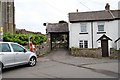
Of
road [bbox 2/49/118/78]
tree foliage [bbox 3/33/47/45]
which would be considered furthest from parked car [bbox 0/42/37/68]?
tree foliage [bbox 3/33/47/45]

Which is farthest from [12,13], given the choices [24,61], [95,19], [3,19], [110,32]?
[24,61]

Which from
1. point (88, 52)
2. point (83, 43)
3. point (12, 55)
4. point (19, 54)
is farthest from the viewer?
point (83, 43)

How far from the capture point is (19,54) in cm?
1347

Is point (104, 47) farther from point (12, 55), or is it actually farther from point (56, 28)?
point (12, 55)

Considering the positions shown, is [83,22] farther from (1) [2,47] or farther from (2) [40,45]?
(1) [2,47]

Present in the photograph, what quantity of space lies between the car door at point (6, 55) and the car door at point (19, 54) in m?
0.39

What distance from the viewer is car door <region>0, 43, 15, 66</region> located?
478 inches

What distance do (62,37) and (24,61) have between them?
37827mm

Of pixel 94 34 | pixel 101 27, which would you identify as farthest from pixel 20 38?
pixel 101 27

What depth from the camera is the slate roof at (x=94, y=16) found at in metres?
30.8

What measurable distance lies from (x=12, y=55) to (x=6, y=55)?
1.66 ft

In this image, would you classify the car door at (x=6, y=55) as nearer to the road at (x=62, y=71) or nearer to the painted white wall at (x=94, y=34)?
the road at (x=62, y=71)

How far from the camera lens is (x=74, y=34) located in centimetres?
3158

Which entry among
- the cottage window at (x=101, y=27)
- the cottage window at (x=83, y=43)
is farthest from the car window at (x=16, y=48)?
the cottage window at (x=101, y=27)
